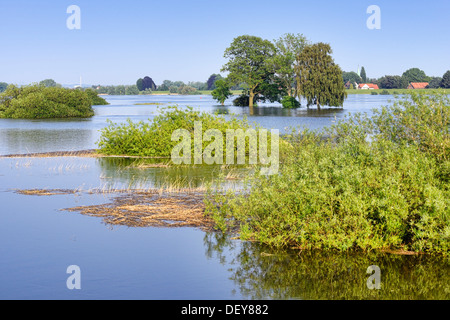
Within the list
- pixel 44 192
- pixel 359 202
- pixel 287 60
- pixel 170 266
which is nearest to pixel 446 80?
pixel 287 60

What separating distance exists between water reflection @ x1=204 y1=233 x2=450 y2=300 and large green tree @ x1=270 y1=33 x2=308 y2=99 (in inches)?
3277

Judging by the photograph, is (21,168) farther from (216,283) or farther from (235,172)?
(216,283)

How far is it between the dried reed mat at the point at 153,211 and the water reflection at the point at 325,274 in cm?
201

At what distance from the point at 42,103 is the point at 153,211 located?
2237 inches

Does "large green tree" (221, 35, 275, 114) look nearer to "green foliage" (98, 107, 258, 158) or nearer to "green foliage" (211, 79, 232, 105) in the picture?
"green foliage" (211, 79, 232, 105)

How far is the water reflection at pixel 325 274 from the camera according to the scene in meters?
8.95

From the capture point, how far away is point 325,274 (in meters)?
9.84

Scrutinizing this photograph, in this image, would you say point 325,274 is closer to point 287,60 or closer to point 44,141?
point 44,141

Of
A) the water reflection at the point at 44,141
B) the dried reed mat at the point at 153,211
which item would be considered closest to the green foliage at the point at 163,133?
the water reflection at the point at 44,141

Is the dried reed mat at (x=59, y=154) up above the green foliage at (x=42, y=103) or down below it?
below

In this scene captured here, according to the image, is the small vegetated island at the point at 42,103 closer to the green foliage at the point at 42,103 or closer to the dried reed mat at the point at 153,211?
the green foliage at the point at 42,103

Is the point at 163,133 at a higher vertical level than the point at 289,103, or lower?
lower

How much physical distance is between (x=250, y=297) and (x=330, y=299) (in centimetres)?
127
